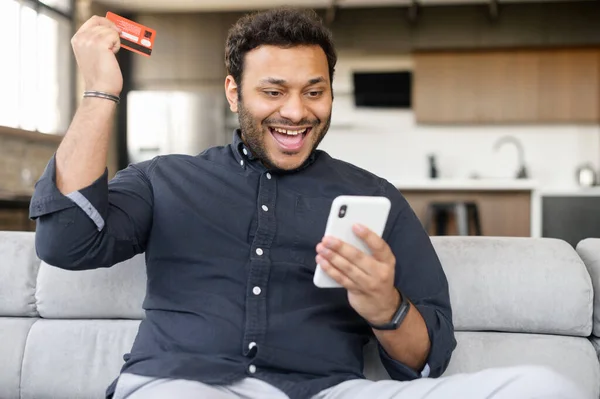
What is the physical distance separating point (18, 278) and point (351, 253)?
106 cm

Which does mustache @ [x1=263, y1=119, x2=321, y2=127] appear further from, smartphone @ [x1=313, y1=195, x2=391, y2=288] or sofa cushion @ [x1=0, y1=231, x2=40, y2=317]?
sofa cushion @ [x1=0, y1=231, x2=40, y2=317]

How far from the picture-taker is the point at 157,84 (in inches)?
286

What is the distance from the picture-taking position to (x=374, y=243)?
1.09 m

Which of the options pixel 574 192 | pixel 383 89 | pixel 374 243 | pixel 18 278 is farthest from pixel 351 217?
pixel 383 89

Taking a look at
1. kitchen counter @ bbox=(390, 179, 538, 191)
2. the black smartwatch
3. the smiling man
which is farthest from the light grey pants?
kitchen counter @ bbox=(390, 179, 538, 191)

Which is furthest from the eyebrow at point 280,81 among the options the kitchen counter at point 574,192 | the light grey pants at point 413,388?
the kitchen counter at point 574,192

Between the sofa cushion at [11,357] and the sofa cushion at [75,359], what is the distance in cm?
2

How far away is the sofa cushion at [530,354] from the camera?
5.14 feet

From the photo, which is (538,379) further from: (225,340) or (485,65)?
(485,65)

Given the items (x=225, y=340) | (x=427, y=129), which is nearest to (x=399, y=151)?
(x=427, y=129)

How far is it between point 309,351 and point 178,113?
6043mm

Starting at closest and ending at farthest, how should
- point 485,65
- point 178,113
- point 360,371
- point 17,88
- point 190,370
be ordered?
point 190,370 → point 360,371 → point 17,88 → point 485,65 → point 178,113

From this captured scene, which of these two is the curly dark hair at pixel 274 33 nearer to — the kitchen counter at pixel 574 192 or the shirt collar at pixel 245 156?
the shirt collar at pixel 245 156

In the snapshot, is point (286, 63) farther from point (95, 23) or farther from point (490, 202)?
point (490, 202)
